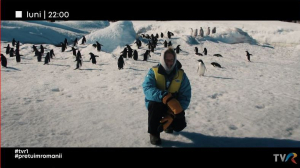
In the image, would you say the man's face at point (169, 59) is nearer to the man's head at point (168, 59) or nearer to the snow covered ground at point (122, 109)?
the man's head at point (168, 59)

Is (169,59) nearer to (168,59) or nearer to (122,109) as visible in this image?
(168,59)

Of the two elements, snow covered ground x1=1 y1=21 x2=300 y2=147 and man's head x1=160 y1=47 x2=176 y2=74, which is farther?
snow covered ground x1=1 y1=21 x2=300 y2=147

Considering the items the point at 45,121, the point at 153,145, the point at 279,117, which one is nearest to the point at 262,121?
the point at 279,117
